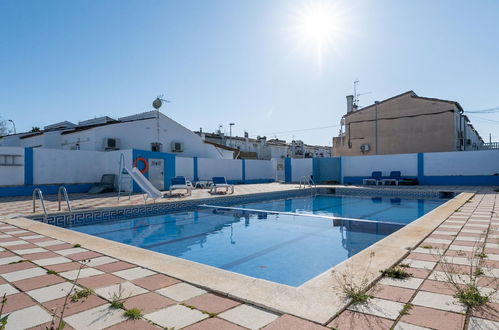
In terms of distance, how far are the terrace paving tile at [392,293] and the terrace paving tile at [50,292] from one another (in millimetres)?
2664

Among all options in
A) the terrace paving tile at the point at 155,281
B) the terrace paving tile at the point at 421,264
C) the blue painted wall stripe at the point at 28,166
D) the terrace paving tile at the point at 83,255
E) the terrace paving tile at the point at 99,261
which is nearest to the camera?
the terrace paving tile at the point at 155,281

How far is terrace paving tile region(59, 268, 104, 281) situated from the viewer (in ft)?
10.6

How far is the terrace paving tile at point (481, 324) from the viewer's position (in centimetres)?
206

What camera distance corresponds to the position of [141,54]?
1280 cm

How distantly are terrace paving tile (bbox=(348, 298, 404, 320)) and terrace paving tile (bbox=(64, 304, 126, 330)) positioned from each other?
172 centimetres

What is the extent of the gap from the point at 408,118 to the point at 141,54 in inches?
777

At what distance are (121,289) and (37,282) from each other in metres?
0.93

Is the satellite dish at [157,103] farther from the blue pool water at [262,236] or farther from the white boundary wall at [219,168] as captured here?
the blue pool water at [262,236]

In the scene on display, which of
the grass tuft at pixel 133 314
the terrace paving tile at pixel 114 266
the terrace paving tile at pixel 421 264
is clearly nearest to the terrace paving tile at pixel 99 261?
the terrace paving tile at pixel 114 266

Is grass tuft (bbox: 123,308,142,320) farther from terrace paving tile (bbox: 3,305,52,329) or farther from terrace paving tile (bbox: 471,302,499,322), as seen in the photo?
terrace paving tile (bbox: 471,302,499,322)

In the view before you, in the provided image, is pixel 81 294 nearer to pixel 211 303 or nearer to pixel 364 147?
pixel 211 303

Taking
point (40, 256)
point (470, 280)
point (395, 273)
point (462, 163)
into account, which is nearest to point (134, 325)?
point (395, 273)

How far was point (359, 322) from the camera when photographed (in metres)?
2.16

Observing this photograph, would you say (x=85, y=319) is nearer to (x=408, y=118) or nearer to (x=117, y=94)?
(x=117, y=94)
